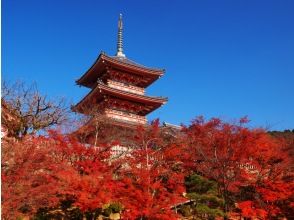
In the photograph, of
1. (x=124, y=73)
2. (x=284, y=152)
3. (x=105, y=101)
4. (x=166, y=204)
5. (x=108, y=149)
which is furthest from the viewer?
(x=124, y=73)

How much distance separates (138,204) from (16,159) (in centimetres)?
585

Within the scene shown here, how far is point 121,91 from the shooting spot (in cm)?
2800

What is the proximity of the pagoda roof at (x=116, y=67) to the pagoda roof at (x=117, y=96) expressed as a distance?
2.17m

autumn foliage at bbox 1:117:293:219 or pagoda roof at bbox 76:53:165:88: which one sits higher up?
pagoda roof at bbox 76:53:165:88

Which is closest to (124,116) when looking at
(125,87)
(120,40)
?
(125,87)

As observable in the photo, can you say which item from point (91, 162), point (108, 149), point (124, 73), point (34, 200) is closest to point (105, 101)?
point (124, 73)

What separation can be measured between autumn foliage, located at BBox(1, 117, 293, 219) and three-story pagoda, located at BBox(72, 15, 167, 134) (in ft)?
→ 16.5

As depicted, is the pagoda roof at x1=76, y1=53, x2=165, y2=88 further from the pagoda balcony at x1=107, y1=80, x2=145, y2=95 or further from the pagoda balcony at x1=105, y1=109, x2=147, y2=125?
the pagoda balcony at x1=105, y1=109, x2=147, y2=125

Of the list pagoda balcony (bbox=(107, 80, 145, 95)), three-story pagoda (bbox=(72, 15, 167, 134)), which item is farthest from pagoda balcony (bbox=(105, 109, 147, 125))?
pagoda balcony (bbox=(107, 80, 145, 95))

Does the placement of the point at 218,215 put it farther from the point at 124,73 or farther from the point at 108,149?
the point at 124,73

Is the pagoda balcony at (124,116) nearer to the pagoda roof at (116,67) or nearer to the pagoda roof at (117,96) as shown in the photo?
the pagoda roof at (117,96)

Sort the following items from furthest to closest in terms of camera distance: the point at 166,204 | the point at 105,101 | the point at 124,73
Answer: the point at 124,73 → the point at 105,101 → the point at 166,204

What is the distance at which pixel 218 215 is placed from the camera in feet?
59.3

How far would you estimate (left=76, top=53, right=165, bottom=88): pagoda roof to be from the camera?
94.8 feet
